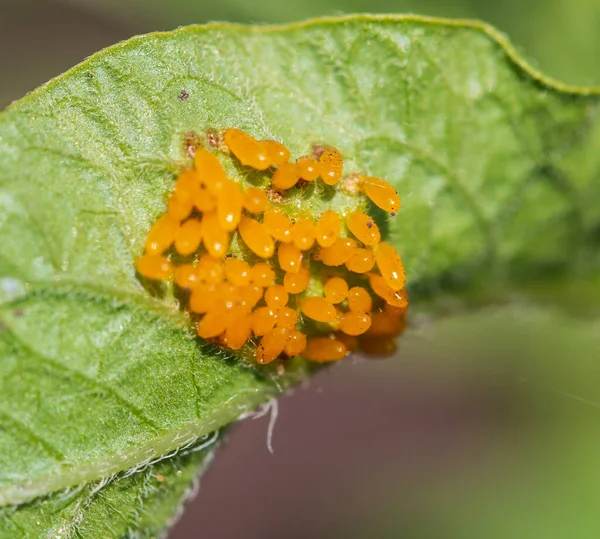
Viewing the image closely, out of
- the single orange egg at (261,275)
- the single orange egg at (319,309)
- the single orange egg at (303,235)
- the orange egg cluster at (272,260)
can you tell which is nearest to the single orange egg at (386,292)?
the orange egg cluster at (272,260)

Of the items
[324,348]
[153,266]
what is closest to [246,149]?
[153,266]

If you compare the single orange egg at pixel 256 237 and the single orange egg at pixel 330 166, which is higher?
the single orange egg at pixel 330 166

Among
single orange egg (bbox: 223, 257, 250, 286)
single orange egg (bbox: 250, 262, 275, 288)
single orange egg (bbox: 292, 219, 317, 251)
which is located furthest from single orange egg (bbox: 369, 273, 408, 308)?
single orange egg (bbox: 223, 257, 250, 286)

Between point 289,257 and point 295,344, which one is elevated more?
point 289,257

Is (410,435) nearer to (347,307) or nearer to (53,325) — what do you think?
(347,307)

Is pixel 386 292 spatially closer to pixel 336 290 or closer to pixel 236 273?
pixel 336 290

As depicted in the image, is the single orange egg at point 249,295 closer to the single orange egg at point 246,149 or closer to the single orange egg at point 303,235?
the single orange egg at point 303,235
